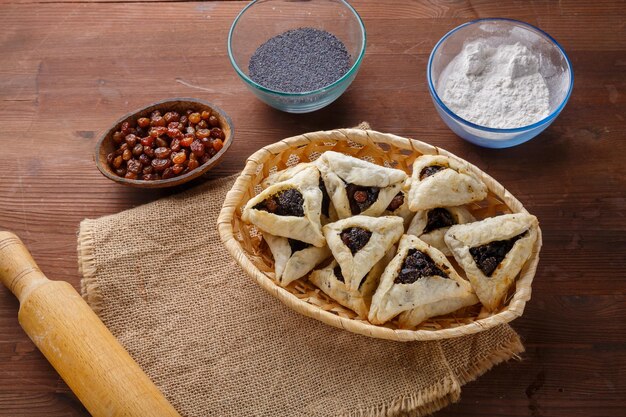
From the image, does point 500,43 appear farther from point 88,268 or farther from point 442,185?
point 88,268

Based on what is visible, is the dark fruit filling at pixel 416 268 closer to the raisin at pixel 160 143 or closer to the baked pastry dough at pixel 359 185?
the baked pastry dough at pixel 359 185

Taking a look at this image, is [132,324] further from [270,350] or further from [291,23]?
[291,23]

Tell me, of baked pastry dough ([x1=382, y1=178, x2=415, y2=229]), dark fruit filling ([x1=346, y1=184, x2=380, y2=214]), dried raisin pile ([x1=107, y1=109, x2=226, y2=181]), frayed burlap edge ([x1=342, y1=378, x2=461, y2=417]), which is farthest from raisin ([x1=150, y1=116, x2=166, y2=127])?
frayed burlap edge ([x1=342, y1=378, x2=461, y2=417])

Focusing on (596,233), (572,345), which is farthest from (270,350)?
(596,233)

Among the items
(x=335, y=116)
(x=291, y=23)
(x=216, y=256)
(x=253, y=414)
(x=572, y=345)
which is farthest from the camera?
(x=291, y=23)

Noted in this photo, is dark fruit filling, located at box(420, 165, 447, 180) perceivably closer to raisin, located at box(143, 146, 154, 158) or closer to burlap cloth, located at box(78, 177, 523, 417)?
burlap cloth, located at box(78, 177, 523, 417)

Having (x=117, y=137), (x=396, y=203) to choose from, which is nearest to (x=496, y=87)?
(x=396, y=203)

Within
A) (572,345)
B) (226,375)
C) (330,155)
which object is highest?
(330,155)
